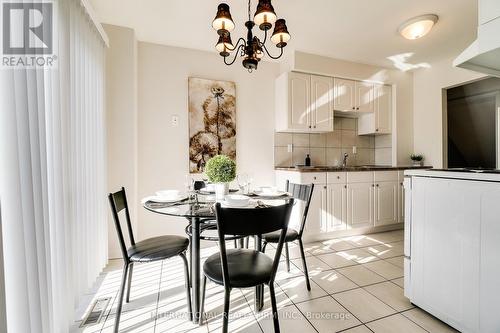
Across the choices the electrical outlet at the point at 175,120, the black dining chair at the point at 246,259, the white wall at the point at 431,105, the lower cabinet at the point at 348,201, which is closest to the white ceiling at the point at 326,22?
the white wall at the point at 431,105

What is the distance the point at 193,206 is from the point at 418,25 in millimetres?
2984

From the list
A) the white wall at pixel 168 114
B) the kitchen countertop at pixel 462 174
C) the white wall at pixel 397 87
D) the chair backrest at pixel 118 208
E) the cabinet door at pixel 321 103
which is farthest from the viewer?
the white wall at pixel 397 87

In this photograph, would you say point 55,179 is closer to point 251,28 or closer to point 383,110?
point 251,28

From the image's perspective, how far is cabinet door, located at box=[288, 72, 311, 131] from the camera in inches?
126

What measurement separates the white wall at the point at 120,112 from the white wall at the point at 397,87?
2078 mm

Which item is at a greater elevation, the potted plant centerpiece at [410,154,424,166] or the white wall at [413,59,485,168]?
the white wall at [413,59,485,168]

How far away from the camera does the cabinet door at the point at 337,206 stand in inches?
121

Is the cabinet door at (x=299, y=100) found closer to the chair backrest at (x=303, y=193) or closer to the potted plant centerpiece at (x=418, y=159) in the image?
the chair backrest at (x=303, y=193)

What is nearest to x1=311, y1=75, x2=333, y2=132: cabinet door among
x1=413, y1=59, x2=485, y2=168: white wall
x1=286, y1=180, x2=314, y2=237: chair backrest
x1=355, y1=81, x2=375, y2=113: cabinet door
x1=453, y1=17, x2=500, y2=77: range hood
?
x1=355, y1=81, x2=375, y2=113: cabinet door

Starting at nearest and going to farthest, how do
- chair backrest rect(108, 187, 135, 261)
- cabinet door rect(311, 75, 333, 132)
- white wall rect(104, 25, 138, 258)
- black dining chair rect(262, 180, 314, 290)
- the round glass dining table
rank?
the round glass dining table → chair backrest rect(108, 187, 135, 261) → black dining chair rect(262, 180, 314, 290) → white wall rect(104, 25, 138, 258) → cabinet door rect(311, 75, 333, 132)

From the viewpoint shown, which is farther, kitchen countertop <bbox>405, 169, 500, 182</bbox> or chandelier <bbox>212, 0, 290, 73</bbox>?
chandelier <bbox>212, 0, 290, 73</bbox>

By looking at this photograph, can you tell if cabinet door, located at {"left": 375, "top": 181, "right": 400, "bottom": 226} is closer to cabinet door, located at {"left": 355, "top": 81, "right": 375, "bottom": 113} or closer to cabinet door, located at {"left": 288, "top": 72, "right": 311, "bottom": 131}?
cabinet door, located at {"left": 355, "top": 81, "right": 375, "bottom": 113}

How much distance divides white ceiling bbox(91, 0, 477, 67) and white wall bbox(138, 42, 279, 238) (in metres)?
0.20

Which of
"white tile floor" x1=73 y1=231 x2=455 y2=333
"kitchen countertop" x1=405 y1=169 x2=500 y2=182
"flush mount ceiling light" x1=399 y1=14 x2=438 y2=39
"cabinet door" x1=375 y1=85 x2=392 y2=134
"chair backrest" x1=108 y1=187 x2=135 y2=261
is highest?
"flush mount ceiling light" x1=399 y1=14 x2=438 y2=39
